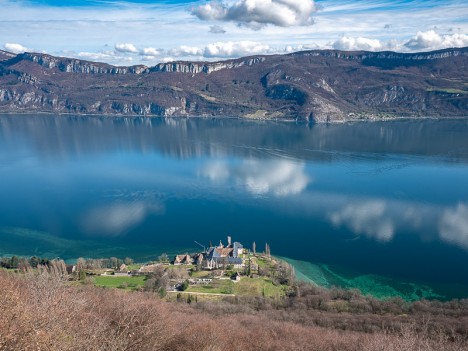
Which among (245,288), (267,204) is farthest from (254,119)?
(245,288)

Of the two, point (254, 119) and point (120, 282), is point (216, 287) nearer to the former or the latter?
point (120, 282)

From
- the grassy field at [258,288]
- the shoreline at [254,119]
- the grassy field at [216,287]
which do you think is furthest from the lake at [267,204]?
the shoreline at [254,119]

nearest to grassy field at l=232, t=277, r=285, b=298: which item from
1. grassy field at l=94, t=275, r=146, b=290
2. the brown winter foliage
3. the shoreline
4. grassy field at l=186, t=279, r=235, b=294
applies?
grassy field at l=186, t=279, r=235, b=294

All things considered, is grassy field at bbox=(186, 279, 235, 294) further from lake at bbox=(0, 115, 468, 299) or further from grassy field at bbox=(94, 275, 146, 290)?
lake at bbox=(0, 115, 468, 299)

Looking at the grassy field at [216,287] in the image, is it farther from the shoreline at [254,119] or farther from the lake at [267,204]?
the shoreline at [254,119]

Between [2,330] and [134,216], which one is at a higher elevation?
[2,330]

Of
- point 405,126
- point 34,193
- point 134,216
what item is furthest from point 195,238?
point 405,126

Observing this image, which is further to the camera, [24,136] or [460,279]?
[24,136]

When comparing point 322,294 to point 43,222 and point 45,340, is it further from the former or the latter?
point 43,222
